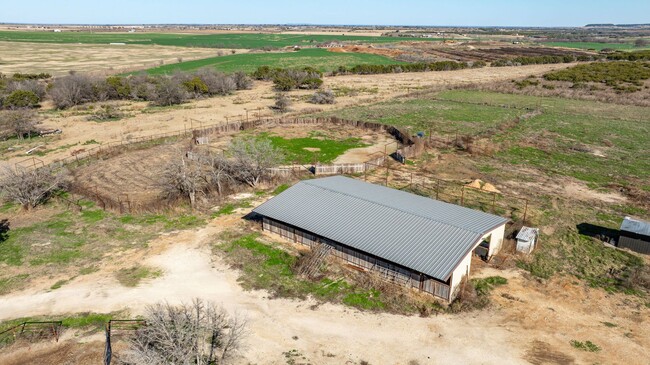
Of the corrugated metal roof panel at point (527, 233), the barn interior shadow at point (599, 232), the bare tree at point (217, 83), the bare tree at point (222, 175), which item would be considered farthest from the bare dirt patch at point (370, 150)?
the bare tree at point (217, 83)

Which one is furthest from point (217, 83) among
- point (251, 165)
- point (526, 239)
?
point (526, 239)

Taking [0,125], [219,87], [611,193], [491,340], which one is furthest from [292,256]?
[219,87]

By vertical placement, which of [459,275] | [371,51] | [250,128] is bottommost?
[459,275]

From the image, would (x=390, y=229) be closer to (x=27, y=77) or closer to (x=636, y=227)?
(x=636, y=227)

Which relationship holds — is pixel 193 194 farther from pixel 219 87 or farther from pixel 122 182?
pixel 219 87

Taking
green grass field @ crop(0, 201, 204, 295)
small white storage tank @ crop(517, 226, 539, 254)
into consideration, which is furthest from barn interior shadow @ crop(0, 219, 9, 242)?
small white storage tank @ crop(517, 226, 539, 254)

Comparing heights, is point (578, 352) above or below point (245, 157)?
below
